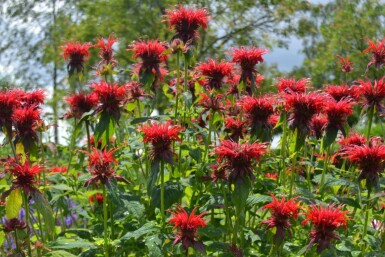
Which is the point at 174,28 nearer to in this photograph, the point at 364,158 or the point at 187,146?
the point at 187,146

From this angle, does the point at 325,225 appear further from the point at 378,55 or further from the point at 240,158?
the point at 378,55

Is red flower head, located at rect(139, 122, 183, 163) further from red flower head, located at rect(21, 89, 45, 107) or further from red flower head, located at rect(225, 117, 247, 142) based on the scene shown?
red flower head, located at rect(21, 89, 45, 107)

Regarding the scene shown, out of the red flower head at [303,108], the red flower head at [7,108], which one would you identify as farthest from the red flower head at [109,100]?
the red flower head at [303,108]

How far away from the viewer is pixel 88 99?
3342 mm

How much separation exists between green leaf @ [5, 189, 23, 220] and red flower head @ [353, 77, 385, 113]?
1.62 metres

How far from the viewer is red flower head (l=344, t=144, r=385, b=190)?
2605 mm

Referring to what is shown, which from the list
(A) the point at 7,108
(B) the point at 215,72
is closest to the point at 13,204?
(A) the point at 7,108

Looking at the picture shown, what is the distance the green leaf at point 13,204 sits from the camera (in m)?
2.35

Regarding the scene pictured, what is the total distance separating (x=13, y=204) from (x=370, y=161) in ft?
4.80

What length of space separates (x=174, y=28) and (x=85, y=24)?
13.5m

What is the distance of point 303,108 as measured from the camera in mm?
2629

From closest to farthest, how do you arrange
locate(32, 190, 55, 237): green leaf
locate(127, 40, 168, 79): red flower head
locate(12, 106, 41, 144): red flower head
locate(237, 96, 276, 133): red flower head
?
1. locate(32, 190, 55, 237): green leaf
2. locate(12, 106, 41, 144): red flower head
3. locate(237, 96, 276, 133): red flower head
4. locate(127, 40, 168, 79): red flower head

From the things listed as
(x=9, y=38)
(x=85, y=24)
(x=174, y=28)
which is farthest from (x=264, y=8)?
(x=174, y=28)

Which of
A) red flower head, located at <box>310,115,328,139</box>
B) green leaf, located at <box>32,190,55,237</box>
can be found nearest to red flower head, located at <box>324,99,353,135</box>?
red flower head, located at <box>310,115,328,139</box>
